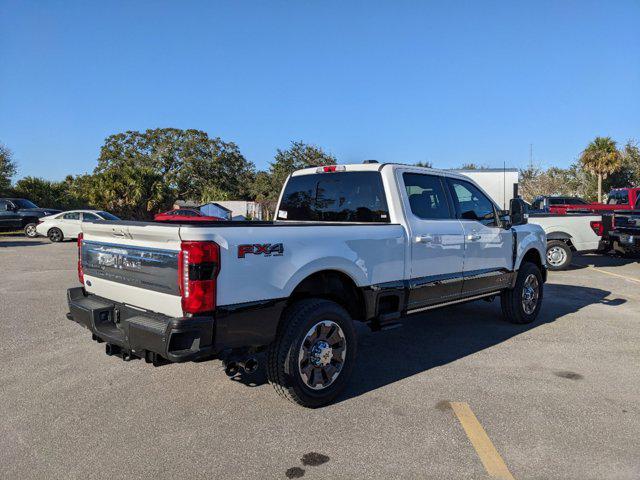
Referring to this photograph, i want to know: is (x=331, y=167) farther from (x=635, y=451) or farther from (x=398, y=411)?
(x=635, y=451)

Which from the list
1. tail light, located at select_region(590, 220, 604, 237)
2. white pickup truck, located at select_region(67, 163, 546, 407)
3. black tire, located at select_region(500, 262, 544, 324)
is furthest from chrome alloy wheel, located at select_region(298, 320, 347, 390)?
tail light, located at select_region(590, 220, 604, 237)

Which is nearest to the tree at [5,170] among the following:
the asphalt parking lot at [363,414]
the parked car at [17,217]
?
the parked car at [17,217]

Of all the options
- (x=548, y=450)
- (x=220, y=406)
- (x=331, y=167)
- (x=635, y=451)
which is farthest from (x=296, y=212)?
(x=635, y=451)

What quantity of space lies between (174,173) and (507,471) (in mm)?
53964

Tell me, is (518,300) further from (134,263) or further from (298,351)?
(134,263)

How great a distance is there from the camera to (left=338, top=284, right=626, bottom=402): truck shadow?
4605 mm

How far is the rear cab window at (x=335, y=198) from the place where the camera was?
15.6 feet

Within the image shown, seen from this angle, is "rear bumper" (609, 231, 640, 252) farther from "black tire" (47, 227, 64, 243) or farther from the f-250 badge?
"black tire" (47, 227, 64, 243)

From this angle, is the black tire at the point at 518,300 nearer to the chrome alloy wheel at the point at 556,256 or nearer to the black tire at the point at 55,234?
the chrome alloy wheel at the point at 556,256

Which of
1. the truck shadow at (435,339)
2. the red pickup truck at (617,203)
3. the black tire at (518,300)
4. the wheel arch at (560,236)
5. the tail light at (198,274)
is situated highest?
the red pickup truck at (617,203)

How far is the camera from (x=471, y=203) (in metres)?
5.53

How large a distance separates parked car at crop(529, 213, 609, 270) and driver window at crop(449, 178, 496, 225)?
6.85 meters

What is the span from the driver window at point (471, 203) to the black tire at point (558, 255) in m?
7.20

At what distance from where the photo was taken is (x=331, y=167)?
512cm
